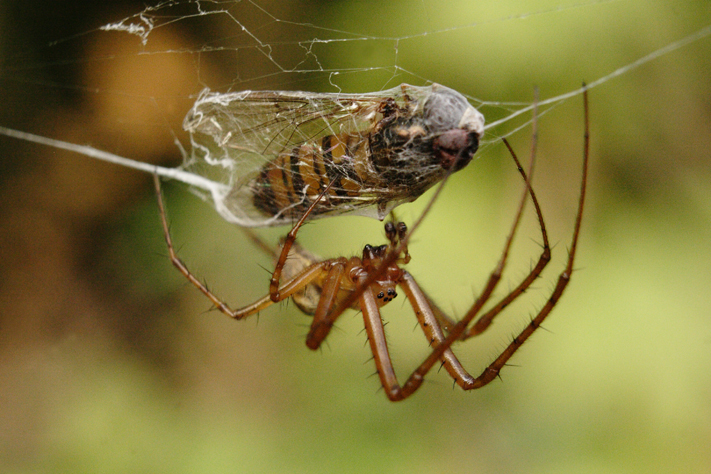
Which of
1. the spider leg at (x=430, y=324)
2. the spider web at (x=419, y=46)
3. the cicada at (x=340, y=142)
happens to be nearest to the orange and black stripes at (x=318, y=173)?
the cicada at (x=340, y=142)

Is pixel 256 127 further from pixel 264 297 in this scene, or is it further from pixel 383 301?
pixel 383 301

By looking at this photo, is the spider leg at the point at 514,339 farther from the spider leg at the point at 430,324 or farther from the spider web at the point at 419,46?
the spider web at the point at 419,46

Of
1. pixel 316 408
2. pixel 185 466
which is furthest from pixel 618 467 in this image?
pixel 185 466

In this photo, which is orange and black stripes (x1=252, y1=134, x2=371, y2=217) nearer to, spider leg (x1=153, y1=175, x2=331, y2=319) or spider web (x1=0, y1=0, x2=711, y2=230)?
spider leg (x1=153, y1=175, x2=331, y2=319)

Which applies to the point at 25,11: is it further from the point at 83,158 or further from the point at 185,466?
the point at 185,466

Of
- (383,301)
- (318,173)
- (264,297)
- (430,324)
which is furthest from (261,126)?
(430,324)
